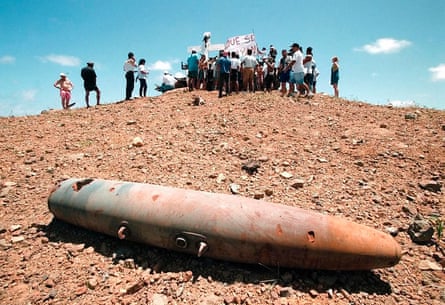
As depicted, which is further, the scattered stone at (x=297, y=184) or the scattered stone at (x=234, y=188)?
the scattered stone at (x=297, y=184)

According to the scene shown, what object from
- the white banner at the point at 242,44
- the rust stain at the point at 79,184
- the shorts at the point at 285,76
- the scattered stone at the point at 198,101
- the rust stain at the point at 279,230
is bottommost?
the rust stain at the point at 279,230

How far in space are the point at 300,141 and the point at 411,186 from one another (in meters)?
2.14

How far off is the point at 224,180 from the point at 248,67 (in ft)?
18.5

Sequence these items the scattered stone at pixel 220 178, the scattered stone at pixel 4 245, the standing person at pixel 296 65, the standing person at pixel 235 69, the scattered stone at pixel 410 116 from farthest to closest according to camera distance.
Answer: the standing person at pixel 235 69 < the standing person at pixel 296 65 < the scattered stone at pixel 410 116 < the scattered stone at pixel 220 178 < the scattered stone at pixel 4 245

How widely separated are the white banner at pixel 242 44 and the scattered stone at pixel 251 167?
7.20 metres

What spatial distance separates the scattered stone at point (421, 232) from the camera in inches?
125

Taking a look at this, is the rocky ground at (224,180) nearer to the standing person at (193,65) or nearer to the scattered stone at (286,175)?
the scattered stone at (286,175)

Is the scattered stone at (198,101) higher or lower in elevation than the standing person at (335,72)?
lower

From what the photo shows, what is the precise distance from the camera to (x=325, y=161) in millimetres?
5000

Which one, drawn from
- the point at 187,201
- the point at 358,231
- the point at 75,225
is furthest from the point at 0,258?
the point at 358,231

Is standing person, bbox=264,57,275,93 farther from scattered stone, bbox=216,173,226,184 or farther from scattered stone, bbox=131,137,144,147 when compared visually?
scattered stone, bbox=216,173,226,184

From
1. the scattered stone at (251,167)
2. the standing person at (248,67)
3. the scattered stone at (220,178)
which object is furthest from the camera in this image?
the standing person at (248,67)

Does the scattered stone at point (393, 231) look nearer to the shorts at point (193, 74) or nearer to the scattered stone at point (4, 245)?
the scattered stone at point (4, 245)

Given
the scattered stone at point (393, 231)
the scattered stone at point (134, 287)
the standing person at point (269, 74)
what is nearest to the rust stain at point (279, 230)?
the scattered stone at point (134, 287)
